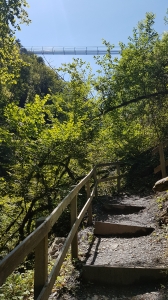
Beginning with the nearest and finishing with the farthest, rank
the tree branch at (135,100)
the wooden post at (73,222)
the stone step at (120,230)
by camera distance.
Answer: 1. the wooden post at (73,222)
2. the stone step at (120,230)
3. the tree branch at (135,100)

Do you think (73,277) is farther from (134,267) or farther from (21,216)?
(21,216)

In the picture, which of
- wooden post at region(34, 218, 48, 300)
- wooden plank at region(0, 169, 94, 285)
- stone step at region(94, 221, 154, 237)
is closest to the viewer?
wooden plank at region(0, 169, 94, 285)

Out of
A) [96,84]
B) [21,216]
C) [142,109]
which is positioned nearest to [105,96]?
[96,84]

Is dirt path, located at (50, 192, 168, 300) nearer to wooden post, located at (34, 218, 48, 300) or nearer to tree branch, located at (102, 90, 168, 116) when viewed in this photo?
wooden post, located at (34, 218, 48, 300)

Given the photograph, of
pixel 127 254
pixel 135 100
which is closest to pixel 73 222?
pixel 127 254

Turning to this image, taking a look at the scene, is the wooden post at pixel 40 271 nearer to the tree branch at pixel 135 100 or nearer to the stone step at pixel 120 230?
the stone step at pixel 120 230

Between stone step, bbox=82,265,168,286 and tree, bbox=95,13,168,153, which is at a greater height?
tree, bbox=95,13,168,153

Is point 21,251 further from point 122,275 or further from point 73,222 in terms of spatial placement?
point 122,275

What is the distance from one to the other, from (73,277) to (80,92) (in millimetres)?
13738

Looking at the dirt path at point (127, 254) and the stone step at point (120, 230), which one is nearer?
the dirt path at point (127, 254)

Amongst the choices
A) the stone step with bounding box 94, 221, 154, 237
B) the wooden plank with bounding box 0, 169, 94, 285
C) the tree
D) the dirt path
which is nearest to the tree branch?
the tree

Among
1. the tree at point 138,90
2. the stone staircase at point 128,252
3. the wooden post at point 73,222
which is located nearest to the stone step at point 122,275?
the stone staircase at point 128,252

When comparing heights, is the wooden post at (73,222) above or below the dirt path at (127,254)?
above

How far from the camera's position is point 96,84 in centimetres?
1669
